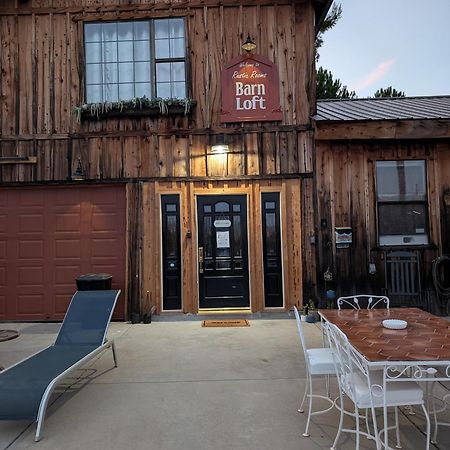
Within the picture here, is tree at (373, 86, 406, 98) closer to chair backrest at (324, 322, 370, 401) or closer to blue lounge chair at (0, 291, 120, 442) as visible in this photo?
blue lounge chair at (0, 291, 120, 442)

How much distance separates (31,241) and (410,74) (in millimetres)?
17273

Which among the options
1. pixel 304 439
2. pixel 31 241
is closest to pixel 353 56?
pixel 31 241

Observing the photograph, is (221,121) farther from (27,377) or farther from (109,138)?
(27,377)

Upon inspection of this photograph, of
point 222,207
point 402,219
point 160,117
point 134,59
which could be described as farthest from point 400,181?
point 134,59

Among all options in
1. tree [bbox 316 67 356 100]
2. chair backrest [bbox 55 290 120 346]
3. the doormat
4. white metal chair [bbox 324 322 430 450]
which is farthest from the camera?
tree [bbox 316 67 356 100]

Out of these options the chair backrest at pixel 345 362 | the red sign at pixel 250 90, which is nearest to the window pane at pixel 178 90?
the red sign at pixel 250 90

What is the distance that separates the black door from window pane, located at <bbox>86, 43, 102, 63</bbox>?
315cm

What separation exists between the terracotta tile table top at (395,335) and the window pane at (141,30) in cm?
593

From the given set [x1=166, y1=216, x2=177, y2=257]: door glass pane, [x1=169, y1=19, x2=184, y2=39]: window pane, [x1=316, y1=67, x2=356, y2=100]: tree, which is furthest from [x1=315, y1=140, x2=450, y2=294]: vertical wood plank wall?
[x1=316, y1=67, x2=356, y2=100]: tree

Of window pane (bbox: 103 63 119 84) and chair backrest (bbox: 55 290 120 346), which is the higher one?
window pane (bbox: 103 63 119 84)

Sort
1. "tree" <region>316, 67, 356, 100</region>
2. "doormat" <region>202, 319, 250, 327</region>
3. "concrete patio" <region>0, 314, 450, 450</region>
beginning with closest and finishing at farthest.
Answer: "concrete patio" <region>0, 314, 450, 450</region> → "doormat" <region>202, 319, 250, 327</region> → "tree" <region>316, 67, 356, 100</region>

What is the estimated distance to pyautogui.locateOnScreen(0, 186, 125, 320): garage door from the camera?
285 inches

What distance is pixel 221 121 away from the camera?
7.19 metres

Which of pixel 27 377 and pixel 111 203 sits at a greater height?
pixel 111 203
